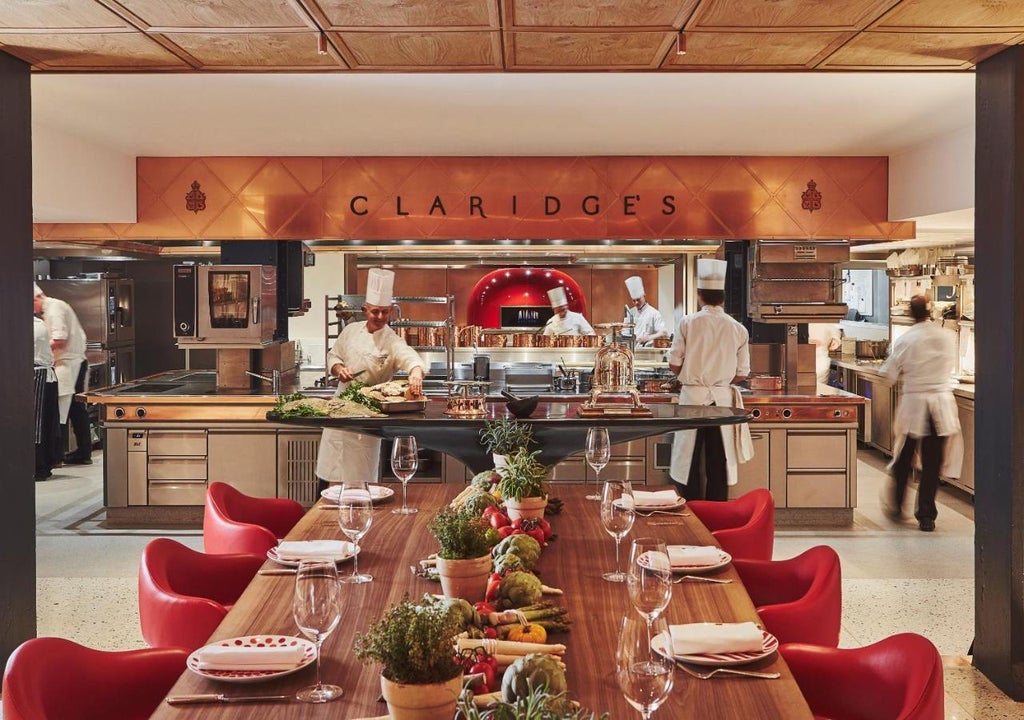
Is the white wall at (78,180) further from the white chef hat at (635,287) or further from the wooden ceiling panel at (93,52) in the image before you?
the white chef hat at (635,287)

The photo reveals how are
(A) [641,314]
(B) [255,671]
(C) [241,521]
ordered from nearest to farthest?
(B) [255,671]
(C) [241,521]
(A) [641,314]

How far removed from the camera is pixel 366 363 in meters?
6.87

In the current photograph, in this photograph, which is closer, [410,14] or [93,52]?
[410,14]

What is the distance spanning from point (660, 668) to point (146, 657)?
4.94 ft

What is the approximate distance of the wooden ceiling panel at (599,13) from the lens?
346cm

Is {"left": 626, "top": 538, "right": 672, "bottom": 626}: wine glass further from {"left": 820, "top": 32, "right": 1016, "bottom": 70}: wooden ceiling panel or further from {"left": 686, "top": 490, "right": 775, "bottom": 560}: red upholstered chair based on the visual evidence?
{"left": 820, "top": 32, "right": 1016, "bottom": 70}: wooden ceiling panel

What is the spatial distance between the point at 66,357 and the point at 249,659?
28.1 ft

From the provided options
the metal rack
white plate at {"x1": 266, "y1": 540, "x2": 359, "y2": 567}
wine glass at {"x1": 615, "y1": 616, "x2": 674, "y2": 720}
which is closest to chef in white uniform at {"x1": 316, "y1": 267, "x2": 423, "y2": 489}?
the metal rack

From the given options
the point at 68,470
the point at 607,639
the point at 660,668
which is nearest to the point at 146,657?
the point at 607,639

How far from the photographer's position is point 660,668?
6.17ft

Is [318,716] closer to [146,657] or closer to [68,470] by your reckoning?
[146,657]

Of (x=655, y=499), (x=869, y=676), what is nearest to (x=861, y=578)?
(x=655, y=499)

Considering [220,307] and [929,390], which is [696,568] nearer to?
[929,390]

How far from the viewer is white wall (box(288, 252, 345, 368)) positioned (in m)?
10.6
